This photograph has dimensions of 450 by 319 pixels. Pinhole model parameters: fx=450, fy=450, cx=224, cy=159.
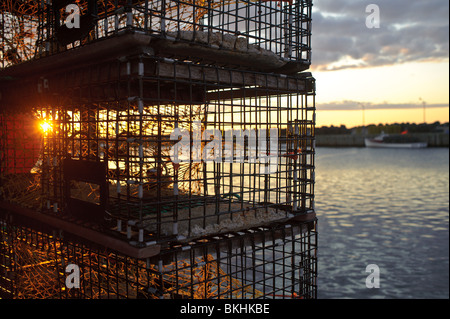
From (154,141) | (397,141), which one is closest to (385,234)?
(154,141)

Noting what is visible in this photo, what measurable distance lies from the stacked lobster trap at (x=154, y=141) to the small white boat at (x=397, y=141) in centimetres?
15319

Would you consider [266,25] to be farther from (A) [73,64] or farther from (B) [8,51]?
(B) [8,51]

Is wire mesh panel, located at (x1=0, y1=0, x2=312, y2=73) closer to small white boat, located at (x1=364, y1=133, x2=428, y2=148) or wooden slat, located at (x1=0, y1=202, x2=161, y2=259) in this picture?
wooden slat, located at (x1=0, y1=202, x2=161, y2=259)

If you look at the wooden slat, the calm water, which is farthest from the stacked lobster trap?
the calm water

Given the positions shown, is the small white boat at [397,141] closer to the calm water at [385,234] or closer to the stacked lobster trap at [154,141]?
the calm water at [385,234]

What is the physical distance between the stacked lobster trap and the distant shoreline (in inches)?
5438

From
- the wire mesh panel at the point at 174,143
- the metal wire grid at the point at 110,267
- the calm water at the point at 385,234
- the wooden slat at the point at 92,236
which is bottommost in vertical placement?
the calm water at the point at 385,234

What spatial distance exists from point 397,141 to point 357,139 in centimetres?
A: 1824

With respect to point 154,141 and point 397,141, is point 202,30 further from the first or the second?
point 397,141

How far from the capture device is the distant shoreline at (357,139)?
14838cm

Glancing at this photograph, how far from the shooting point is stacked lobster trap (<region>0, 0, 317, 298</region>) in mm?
4602

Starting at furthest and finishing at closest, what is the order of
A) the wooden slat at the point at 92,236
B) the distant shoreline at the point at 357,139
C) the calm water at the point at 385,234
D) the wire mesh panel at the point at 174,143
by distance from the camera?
the distant shoreline at the point at 357,139, the calm water at the point at 385,234, the wire mesh panel at the point at 174,143, the wooden slat at the point at 92,236

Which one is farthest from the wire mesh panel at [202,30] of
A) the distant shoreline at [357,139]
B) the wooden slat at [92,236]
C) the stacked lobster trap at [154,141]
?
the distant shoreline at [357,139]
